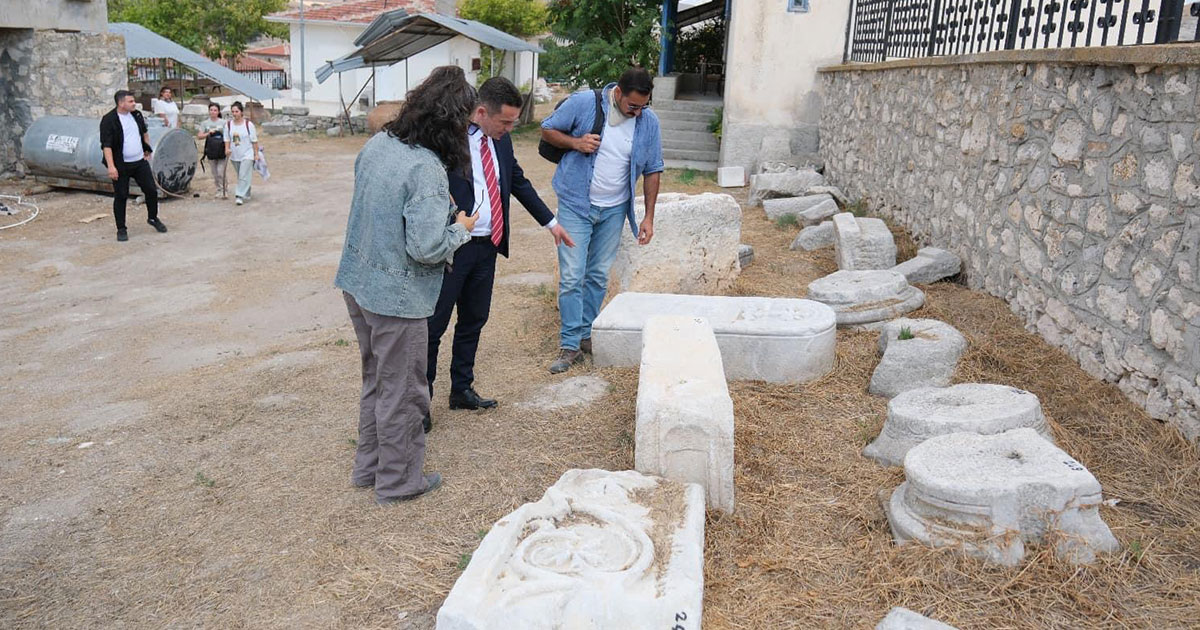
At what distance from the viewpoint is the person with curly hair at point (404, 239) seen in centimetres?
321

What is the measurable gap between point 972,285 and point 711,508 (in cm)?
369

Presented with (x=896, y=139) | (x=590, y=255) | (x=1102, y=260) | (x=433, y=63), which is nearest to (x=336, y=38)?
(x=433, y=63)

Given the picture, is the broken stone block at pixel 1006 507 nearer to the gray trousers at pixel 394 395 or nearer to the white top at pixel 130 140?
the gray trousers at pixel 394 395

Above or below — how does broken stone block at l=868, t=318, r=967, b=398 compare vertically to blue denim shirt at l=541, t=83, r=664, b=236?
below

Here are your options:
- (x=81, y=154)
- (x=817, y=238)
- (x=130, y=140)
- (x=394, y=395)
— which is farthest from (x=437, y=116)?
(x=81, y=154)

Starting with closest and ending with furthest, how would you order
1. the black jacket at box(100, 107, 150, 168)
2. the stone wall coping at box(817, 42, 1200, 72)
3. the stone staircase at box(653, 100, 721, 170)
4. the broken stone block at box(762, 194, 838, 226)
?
the stone wall coping at box(817, 42, 1200, 72)
the broken stone block at box(762, 194, 838, 226)
the black jacket at box(100, 107, 150, 168)
the stone staircase at box(653, 100, 721, 170)

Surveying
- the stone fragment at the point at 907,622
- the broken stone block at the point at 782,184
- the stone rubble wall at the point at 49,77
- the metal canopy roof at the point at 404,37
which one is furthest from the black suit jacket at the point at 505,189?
the metal canopy roof at the point at 404,37

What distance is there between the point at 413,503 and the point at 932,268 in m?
4.36

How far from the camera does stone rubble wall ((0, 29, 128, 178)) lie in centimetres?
1253

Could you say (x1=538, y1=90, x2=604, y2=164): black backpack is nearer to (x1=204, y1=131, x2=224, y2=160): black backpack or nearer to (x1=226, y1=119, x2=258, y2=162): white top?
(x1=226, y1=119, x2=258, y2=162): white top

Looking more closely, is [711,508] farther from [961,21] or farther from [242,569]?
[961,21]

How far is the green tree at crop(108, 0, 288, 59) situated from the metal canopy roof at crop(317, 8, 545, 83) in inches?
478

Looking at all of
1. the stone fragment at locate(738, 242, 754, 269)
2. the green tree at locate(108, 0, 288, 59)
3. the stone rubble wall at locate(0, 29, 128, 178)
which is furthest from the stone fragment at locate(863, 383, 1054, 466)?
the green tree at locate(108, 0, 288, 59)

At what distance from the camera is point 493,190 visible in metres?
4.13
